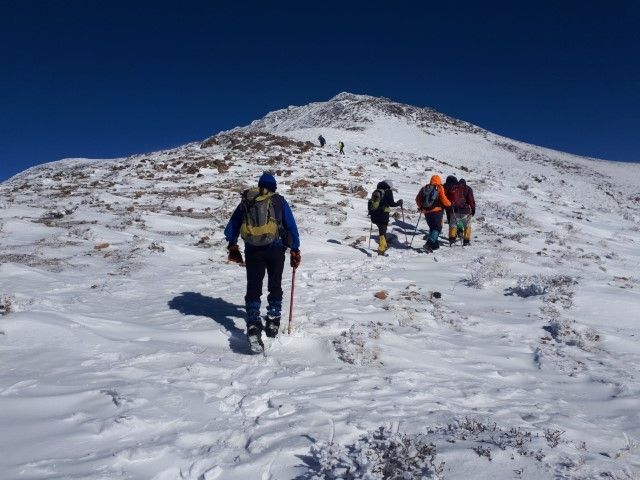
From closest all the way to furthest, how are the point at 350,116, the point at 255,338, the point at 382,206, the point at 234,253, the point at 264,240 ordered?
the point at 255,338, the point at 264,240, the point at 234,253, the point at 382,206, the point at 350,116

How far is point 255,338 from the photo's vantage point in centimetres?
543

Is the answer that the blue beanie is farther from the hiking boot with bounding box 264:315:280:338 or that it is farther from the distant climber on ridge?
the distant climber on ridge

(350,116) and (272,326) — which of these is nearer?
(272,326)

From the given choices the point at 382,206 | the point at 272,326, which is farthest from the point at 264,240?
the point at 382,206

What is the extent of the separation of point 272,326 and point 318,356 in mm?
761

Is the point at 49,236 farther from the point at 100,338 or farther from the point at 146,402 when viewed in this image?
the point at 146,402

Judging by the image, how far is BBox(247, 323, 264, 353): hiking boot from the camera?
5.39 metres

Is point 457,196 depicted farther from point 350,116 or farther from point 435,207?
point 350,116

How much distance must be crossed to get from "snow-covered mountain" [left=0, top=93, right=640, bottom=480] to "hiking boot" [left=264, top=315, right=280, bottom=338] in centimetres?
28

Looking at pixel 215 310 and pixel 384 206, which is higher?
pixel 384 206

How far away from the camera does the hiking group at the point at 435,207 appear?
11.4m

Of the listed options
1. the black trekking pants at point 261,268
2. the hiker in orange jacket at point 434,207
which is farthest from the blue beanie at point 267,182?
the hiker in orange jacket at point 434,207

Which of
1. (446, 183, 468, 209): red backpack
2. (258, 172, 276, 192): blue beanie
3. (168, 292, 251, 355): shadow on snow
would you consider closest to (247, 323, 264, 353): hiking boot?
(168, 292, 251, 355): shadow on snow

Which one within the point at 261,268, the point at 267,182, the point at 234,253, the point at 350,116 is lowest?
the point at 261,268
